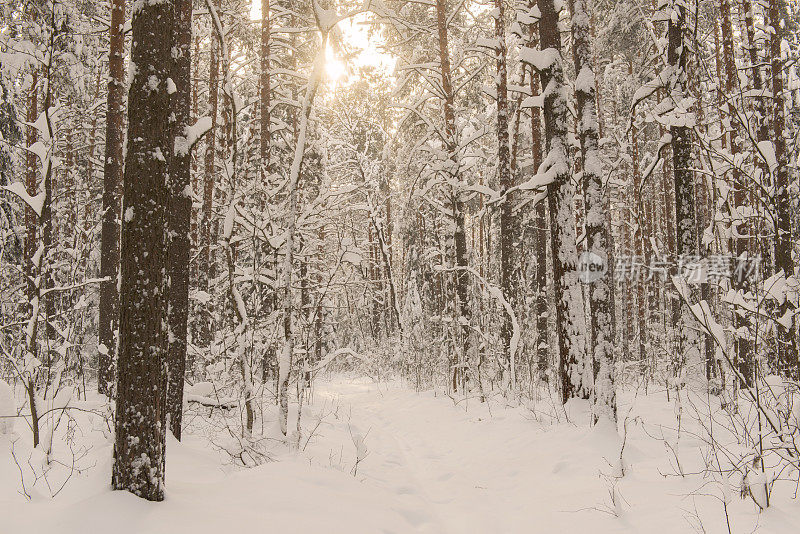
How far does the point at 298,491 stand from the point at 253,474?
0.57 meters

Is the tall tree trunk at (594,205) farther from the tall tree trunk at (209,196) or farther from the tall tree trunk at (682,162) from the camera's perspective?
the tall tree trunk at (209,196)

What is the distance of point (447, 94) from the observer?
12109 millimetres

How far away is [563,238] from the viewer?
736cm

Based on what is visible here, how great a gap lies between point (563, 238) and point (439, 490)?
395 centimetres

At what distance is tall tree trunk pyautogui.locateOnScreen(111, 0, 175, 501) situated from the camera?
11.5 ft

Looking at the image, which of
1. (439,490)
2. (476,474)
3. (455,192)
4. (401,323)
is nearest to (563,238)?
(476,474)

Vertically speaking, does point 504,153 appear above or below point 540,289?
above

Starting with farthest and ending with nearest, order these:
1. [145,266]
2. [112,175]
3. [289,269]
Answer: [112,175] < [289,269] < [145,266]

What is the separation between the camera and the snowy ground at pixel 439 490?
338 centimetres

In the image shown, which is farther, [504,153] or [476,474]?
[504,153]

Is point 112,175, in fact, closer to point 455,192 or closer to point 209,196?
point 209,196

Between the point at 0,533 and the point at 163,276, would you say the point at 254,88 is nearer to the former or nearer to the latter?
the point at 163,276

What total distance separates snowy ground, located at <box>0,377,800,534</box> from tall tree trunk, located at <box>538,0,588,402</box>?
23.2 inches

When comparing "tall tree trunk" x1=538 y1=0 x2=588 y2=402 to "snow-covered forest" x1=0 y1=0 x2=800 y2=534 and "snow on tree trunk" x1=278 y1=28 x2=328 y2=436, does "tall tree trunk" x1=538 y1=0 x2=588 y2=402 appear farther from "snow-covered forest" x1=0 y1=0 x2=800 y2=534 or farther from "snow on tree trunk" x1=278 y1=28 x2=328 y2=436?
"snow on tree trunk" x1=278 y1=28 x2=328 y2=436
